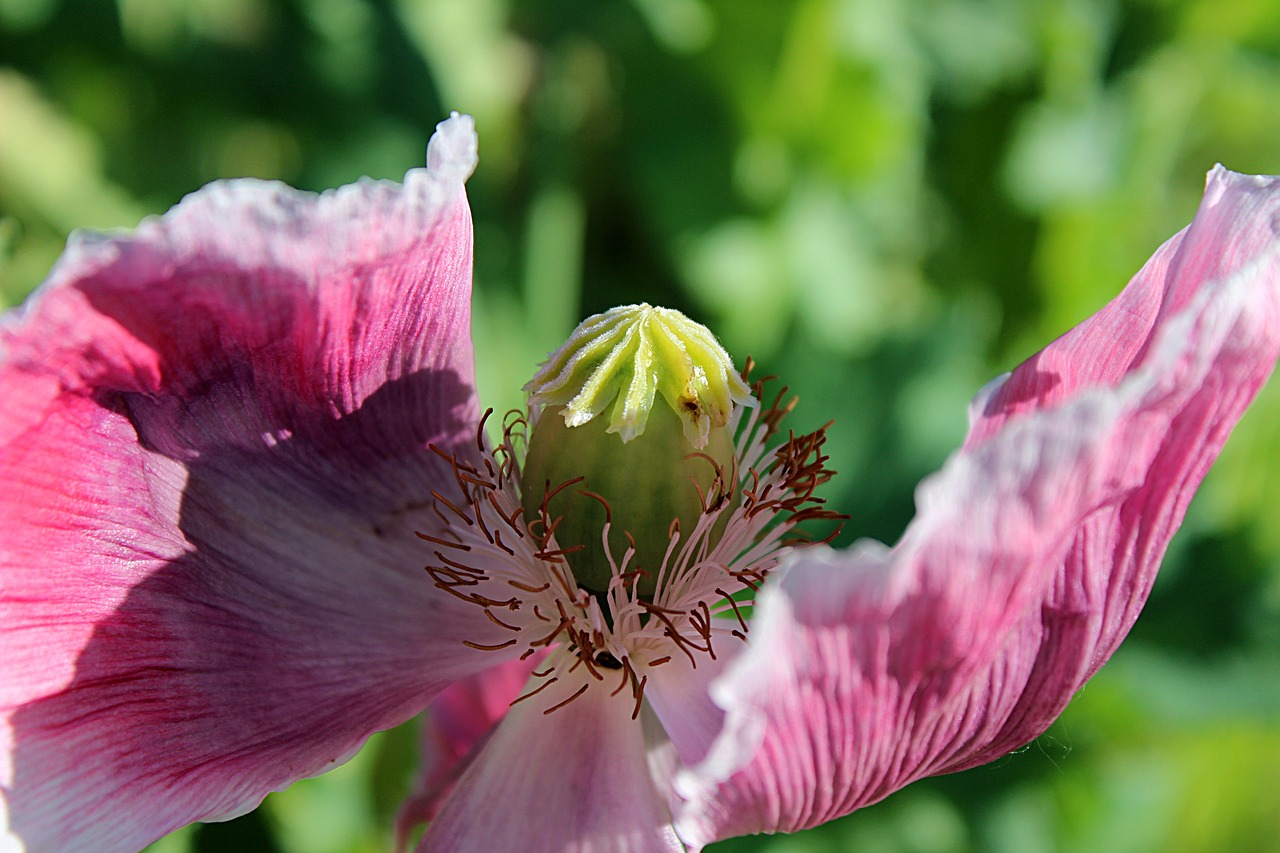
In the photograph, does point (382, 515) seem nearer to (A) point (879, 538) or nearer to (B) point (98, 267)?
(B) point (98, 267)

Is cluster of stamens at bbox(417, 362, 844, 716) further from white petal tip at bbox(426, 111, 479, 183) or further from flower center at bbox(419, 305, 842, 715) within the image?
→ white petal tip at bbox(426, 111, 479, 183)

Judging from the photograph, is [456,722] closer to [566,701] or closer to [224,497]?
[566,701]

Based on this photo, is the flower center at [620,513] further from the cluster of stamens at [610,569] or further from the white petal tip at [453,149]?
the white petal tip at [453,149]

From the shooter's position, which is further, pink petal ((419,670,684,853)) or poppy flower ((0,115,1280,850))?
pink petal ((419,670,684,853))

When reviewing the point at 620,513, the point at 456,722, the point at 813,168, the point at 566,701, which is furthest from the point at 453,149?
the point at 813,168

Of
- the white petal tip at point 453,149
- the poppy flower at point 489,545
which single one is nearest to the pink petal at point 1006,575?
the poppy flower at point 489,545

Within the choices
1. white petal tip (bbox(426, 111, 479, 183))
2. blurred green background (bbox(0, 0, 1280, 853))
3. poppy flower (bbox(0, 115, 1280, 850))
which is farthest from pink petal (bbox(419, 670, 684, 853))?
blurred green background (bbox(0, 0, 1280, 853))

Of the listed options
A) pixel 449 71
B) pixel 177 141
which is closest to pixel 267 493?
pixel 449 71
